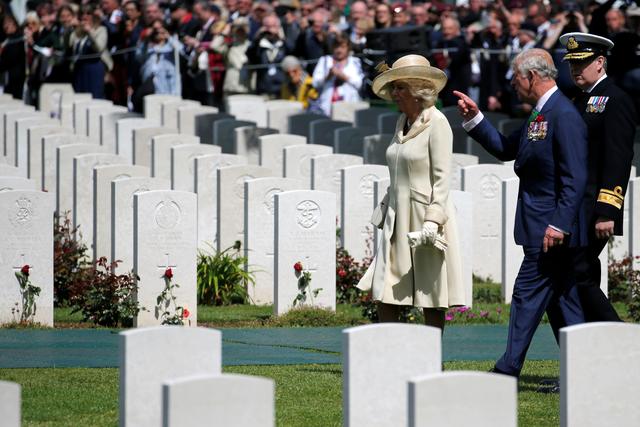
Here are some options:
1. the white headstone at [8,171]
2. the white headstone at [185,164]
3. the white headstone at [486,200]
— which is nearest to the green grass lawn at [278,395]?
the white headstone at [486,200]

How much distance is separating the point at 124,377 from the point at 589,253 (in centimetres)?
327

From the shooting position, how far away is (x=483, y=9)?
24000 millimetres

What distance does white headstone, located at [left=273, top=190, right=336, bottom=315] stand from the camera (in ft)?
39.3

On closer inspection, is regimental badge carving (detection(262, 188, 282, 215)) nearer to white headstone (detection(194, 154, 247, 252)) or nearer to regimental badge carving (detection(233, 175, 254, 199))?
regimental badge carving (detection(233, 175, 254, 199))

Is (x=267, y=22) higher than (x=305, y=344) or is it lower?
higher

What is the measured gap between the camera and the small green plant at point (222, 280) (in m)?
13.2

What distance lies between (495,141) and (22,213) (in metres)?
4.00

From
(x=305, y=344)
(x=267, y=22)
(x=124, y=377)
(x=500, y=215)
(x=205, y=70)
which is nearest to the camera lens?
(x=124, y=377)

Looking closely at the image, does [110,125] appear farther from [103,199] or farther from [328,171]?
[103,199]

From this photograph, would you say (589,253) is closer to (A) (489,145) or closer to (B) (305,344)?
(A) (489,145)

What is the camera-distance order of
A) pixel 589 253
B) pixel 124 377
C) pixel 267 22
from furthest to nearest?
pixel 267 22 < pixel 589 253 < pixel 124 377

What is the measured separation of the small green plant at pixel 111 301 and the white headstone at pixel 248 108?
35.8 feet

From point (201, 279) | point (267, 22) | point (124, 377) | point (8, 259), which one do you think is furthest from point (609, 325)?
point (267, 22)

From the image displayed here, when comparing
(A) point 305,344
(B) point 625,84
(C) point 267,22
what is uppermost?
(C) point 267,22
